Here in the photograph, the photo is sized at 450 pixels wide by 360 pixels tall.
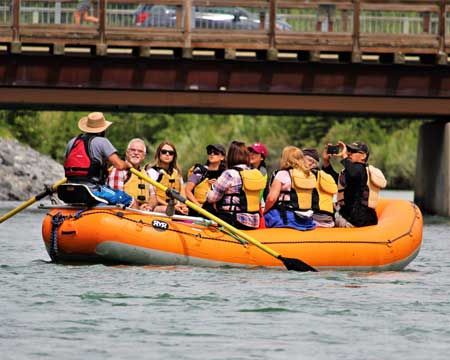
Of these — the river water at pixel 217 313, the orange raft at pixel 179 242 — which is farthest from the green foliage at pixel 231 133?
the river water at pixel 217 313

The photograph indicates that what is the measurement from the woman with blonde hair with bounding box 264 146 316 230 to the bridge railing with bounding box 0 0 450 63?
15914 millimetres

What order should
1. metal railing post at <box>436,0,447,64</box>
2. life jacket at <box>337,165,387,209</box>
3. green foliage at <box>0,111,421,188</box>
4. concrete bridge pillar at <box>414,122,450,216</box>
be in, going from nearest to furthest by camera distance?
life jacket at <box>337,165,387,209</box> < metal railing post at <box>436,0,447,64</box> < concrete bridge pillar at <box>414,122,450,216</box> < green foliage at <box>0,111,421,188</box>

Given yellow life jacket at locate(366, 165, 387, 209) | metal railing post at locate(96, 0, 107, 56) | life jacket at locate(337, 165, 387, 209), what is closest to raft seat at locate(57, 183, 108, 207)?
life jacket at locate(337, 165, 387, 209)

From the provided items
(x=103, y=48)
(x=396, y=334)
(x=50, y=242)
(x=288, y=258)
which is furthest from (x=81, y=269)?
(x=103, y=48)

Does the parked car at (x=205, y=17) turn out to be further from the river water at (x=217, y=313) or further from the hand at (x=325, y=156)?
the river water at (x=217, y=313)

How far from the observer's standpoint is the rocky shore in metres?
47.8

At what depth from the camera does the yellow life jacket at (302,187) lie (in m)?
19.1

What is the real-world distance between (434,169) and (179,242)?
23.2 metres

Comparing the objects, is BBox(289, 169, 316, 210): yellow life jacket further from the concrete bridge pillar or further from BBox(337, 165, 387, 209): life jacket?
the concrete bridge pillar

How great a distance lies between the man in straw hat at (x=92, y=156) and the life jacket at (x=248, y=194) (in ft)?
4.43

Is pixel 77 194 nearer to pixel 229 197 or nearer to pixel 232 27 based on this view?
pixel 229 197

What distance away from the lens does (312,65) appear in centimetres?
3625

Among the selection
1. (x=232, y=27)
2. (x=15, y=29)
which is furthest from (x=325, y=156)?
(x=232, y=27)

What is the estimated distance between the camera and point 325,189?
765 inches
